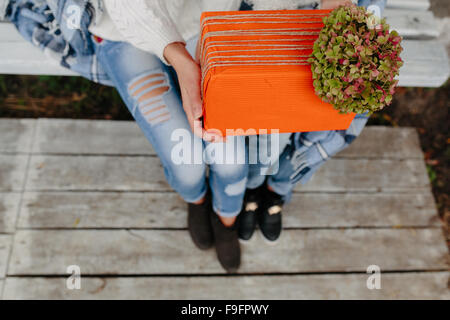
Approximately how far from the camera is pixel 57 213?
1459 millimetres

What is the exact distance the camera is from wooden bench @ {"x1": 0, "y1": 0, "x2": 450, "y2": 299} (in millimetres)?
1364

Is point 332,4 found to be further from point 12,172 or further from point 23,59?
point 12,172

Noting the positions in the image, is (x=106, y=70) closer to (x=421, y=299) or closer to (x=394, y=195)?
(x=394, y=195)

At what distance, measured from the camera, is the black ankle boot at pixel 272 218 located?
1.47m

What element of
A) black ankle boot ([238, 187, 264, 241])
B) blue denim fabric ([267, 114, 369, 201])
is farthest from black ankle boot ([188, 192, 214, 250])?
blue denim fabric ([267, 114, 369, 201])

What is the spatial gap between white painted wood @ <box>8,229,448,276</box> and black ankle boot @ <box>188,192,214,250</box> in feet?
0.16

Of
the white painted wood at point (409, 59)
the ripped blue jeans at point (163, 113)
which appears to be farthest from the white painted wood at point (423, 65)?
the ripped blue jeans at point (163, 113)

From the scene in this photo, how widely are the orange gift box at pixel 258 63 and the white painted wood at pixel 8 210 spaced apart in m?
1.07

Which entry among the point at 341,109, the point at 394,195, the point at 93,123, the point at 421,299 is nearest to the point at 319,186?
the point at 394,195

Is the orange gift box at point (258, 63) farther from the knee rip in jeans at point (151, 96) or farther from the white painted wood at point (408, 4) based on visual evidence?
the white painted wood at point (408, 4)

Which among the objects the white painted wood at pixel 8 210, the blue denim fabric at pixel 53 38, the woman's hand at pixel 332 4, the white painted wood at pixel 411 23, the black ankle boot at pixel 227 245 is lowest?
the white painted wood at pixel 8 210
